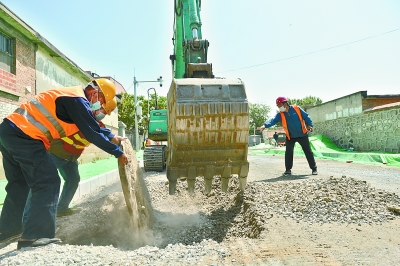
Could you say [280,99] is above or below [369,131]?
above

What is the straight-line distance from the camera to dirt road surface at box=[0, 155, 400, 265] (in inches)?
101

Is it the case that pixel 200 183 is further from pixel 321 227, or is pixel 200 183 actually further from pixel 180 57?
pixel 321 227

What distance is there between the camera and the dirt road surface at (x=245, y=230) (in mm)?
2557

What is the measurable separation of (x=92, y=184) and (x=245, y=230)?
13.1 feet

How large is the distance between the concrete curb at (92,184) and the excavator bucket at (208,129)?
8.44 feet

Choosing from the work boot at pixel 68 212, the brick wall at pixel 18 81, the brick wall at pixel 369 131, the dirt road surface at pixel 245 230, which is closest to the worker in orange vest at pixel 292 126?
the dirt road surface at pixel 245 230

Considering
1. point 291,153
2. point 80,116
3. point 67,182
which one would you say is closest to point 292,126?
point 291,153

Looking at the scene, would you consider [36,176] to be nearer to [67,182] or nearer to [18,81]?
[67,182]

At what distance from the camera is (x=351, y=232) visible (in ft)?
10.3

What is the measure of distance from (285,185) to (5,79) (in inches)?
290

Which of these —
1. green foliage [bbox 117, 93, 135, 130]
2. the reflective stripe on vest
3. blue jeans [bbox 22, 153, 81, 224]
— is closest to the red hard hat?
blue jeans [bbox 22, 153, 81, 224]

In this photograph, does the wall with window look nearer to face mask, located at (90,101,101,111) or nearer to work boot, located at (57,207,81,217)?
work boot, located at (57,207,81,217)

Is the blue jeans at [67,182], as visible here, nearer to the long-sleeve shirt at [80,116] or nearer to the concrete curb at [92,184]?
the concrete curb at [92,184]

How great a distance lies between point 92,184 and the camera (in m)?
6.60
